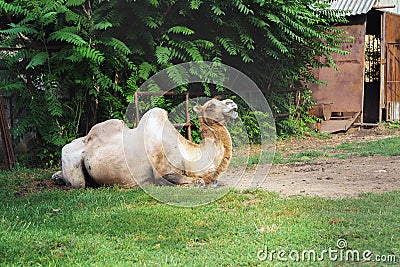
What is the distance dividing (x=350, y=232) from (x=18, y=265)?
2.62 meters

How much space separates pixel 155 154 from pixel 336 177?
98.2 inches

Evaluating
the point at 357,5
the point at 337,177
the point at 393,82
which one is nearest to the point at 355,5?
the point at 357,5

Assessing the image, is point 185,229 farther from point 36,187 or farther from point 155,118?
point 36,187

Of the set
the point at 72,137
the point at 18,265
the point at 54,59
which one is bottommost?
the point at 18,265

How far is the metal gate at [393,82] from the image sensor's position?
1642cm

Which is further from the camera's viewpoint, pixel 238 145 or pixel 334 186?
pixel 238 145

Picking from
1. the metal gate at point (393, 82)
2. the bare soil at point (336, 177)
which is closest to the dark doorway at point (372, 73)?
the metal gate at point (393, 82)

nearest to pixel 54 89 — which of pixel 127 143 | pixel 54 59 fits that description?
pixel 54 59

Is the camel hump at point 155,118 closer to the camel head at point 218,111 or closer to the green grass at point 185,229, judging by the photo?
the camel head at point 218,111

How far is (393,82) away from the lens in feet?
54.5

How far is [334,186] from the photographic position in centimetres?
693

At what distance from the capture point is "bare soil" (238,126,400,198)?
669 cm

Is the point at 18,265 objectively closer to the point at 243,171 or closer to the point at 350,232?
the point at 350,232

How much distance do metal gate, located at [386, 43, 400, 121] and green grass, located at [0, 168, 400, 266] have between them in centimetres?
1079
